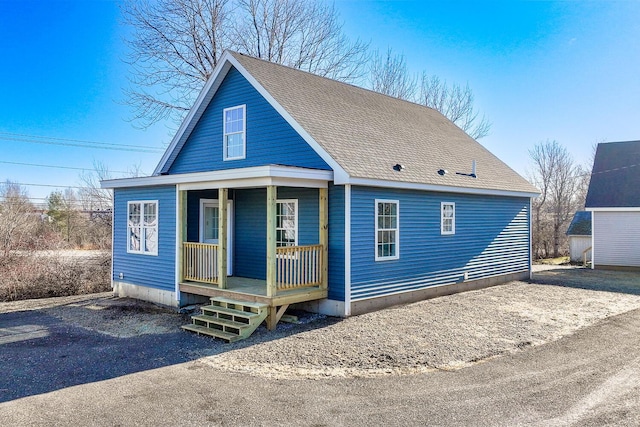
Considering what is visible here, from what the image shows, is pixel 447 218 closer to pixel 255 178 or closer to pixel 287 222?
pixel 287 222

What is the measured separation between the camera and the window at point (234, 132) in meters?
12.2

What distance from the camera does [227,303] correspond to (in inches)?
378

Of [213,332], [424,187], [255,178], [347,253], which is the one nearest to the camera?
[213,332]

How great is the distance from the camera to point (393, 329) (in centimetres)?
893

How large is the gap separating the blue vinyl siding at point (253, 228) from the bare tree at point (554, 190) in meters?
24.5

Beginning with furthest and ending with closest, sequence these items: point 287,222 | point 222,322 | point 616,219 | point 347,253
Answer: point 616,219, point 287,222, point 347,253, point 222,322

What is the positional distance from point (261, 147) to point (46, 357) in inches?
259

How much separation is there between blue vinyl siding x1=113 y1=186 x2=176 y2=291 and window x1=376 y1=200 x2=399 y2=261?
5.07 meters

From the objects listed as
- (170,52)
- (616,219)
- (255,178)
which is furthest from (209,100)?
(616,219)

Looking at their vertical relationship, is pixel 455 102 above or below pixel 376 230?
above

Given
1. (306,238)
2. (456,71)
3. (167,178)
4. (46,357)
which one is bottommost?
(46,357)

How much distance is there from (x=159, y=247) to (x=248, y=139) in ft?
12.0

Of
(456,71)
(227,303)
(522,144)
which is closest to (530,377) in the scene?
(227,303)

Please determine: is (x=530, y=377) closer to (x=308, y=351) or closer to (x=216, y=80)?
(x=308, y=351)
